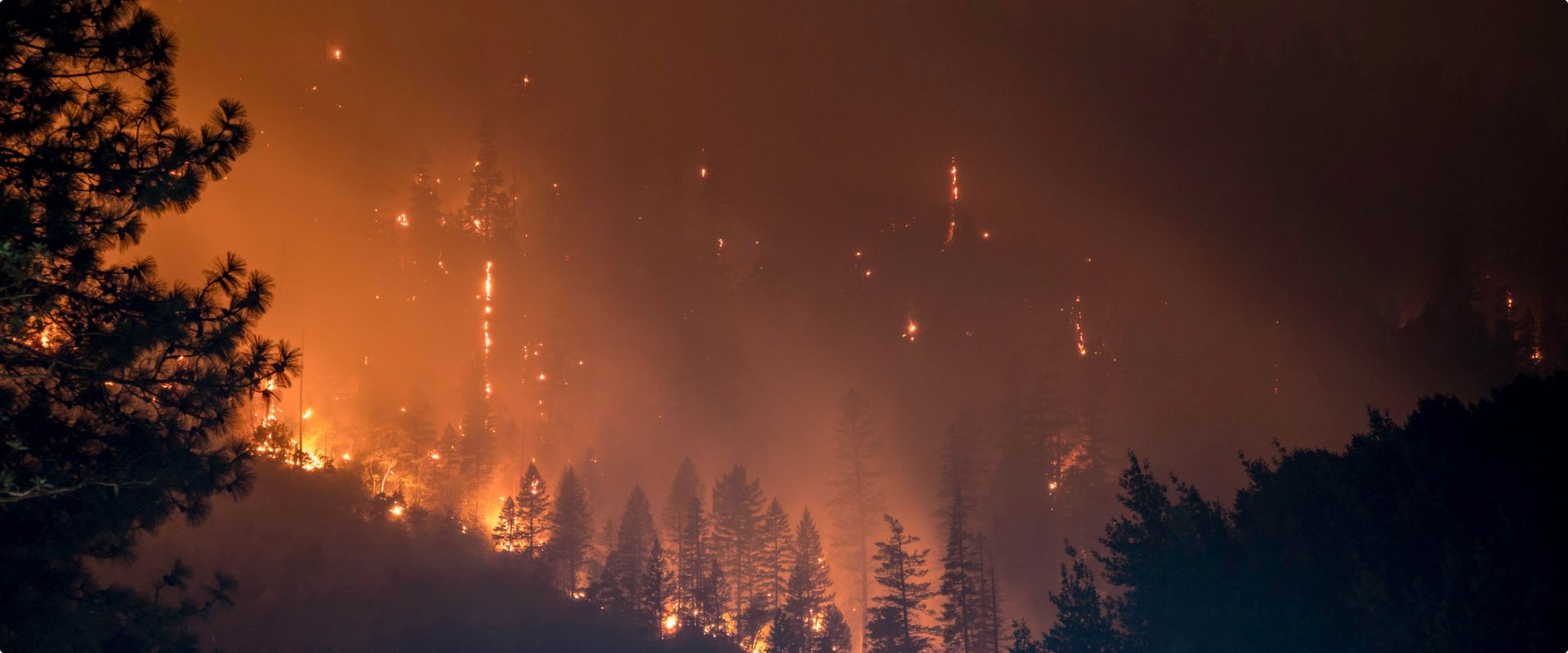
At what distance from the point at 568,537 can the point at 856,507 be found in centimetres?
3406

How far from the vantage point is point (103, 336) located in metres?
Answer: 8.19

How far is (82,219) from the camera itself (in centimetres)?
821

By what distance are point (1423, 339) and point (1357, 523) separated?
88.4 metres

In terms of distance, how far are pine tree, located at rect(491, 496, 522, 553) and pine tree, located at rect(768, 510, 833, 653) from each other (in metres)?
19.2

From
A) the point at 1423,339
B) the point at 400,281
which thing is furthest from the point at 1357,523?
the point at 400,281

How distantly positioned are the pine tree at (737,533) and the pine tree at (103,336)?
46.6 m

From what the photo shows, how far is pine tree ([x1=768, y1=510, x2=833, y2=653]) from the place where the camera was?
127ft

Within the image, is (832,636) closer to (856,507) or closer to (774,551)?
(774,551)

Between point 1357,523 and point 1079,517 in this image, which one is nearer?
point 1357,523

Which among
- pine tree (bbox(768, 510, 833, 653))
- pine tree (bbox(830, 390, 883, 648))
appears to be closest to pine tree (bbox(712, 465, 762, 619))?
pine tree (bbox(768, 510, 833, 653))

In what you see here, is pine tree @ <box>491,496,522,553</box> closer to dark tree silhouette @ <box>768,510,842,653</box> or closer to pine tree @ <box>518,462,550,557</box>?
pine tree @ <box>518,462,550,557</box>

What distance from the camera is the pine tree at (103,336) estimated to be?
790cm

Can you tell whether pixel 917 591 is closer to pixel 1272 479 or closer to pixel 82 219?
pixel 1272 479

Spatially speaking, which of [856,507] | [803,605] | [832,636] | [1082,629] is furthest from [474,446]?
[1082,629]
